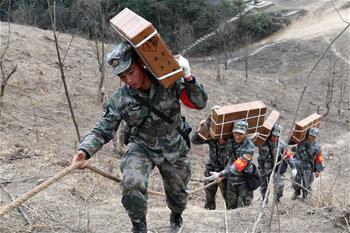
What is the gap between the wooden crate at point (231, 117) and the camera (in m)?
6.15

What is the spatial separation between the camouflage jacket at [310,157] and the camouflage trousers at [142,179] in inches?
171

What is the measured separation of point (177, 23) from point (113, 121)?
82.1 feet

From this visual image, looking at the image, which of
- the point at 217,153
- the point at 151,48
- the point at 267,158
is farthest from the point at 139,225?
the point at 267,158

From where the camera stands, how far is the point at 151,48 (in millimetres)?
3293

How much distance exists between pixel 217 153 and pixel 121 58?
3368mm

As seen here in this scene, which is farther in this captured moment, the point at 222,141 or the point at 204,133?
the point at 204,133

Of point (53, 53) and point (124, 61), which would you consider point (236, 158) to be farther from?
point (53, 53)

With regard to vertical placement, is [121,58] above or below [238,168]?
above

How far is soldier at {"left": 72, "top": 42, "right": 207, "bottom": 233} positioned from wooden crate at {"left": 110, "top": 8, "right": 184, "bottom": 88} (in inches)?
4.9

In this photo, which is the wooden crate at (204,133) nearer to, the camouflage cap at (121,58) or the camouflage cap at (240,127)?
the camouflage cap at (240,127)

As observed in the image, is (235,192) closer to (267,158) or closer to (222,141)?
→ (222,141)

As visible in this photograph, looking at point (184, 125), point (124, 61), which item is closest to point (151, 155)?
point (184, 125)

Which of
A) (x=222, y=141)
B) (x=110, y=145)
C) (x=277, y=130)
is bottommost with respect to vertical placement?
(x=110, y=145)

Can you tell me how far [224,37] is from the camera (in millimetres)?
26734
